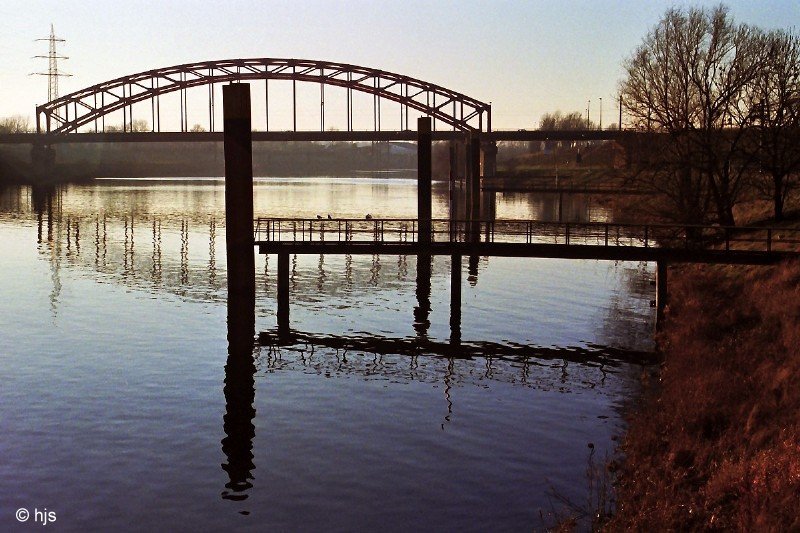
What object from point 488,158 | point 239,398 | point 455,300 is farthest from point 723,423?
point 488,158

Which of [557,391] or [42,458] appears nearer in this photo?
[42,458]

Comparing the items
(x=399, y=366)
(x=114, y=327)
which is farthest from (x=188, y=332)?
(x=399, y=366)

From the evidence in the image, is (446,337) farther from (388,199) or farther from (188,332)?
(388,199)

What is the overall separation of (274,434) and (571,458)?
7866 millimetres

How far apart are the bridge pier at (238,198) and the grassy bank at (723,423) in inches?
660

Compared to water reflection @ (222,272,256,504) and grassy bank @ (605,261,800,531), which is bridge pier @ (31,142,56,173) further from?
grassy bank @ (605,261,800,531)

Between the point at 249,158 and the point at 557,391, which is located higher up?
the point at 249,158

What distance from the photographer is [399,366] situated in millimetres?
34312

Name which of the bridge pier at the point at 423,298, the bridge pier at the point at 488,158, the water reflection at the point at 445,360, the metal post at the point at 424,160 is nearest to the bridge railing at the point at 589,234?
the metal post at the point at 424,160

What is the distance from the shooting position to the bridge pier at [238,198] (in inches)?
1551

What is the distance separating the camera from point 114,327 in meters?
40.6

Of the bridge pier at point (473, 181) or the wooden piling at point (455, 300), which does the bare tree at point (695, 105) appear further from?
the bridge pier at point (473, 181)

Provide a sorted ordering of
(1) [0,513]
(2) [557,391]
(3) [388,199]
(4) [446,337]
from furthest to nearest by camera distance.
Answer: (3) [388,199] < (4) [446,337] < (2) [557,391] < (1) [0,513]

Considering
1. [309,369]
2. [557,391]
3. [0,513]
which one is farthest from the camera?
[309,369]
